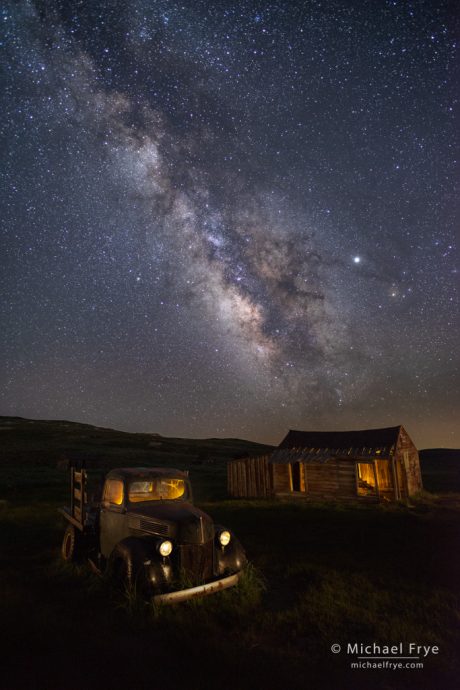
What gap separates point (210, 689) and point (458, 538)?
11.3 m

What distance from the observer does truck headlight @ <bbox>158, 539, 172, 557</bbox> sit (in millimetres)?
6398

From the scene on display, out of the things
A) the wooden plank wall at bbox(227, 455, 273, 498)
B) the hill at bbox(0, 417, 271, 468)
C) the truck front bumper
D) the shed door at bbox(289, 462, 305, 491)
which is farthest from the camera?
the hill at bbox(0, 417, 271, 468)

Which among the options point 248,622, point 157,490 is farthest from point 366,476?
point 248,622

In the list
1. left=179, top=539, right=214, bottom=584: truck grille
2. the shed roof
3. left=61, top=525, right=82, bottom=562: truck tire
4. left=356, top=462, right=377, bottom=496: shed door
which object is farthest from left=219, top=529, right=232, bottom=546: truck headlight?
left=356, top=462, right=377, bottom=496: shed door

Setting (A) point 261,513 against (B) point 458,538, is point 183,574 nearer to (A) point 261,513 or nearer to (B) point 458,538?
(B) point 458,538

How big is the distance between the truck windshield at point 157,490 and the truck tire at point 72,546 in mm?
2221

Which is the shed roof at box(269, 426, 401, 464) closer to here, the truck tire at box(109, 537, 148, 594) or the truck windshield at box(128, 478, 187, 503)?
the truck windshield at box(128, 478, 187, 503)

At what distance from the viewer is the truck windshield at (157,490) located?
777cm

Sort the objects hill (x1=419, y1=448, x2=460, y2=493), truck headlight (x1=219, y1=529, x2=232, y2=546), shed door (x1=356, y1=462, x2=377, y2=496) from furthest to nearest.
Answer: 1. hill (x1=419, y1=448, x2=460, y2=493)
2. shed door (x1=356, y1=462, x2=377, y2=496)
3. truck headlight (x1=219, y1=529, x2=232, y2=546)

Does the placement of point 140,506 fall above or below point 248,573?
above

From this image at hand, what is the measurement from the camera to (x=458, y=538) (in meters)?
12.6

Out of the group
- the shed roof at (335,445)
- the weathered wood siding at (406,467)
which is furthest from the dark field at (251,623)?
the weathered wood siding at (406,467)

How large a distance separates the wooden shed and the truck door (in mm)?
17239

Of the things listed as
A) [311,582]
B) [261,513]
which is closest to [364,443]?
[261,513]
